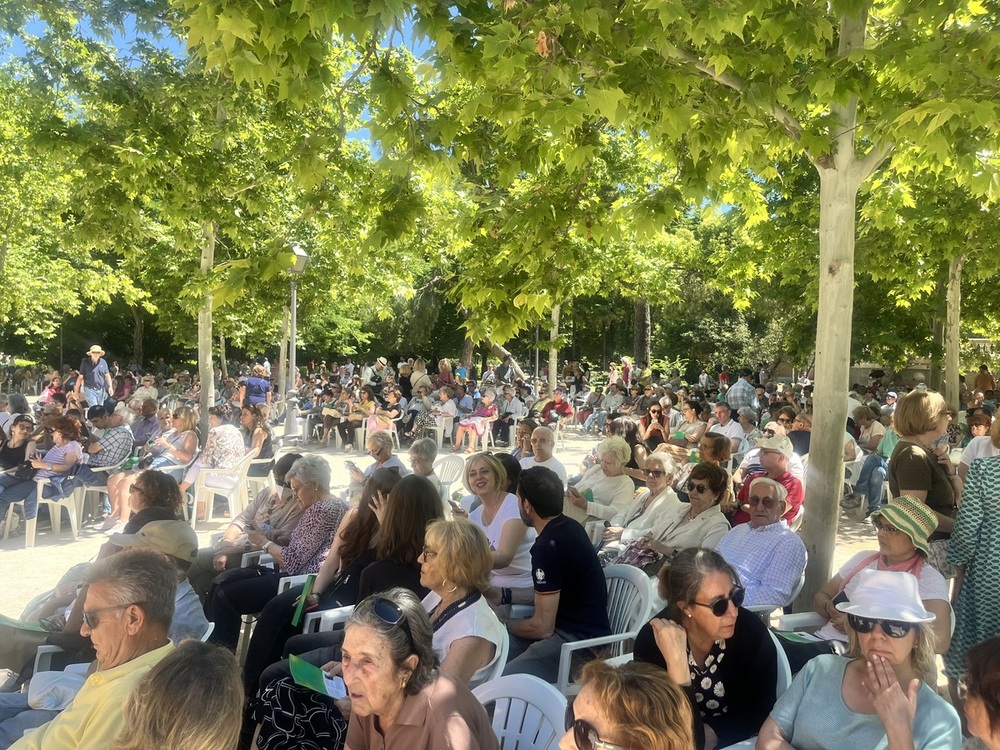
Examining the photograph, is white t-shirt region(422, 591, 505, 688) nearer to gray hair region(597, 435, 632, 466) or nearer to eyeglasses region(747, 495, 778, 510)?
eyeglasses region(747, 495, 778, 510)

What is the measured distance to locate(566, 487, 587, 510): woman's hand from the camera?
6496 millimetres

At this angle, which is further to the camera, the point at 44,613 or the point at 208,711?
the point at 44,613

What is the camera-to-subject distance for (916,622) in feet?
8.34

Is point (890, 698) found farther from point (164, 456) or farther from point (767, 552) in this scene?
point (164, 456)

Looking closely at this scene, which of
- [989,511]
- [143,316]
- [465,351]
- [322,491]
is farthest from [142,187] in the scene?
[143,316]

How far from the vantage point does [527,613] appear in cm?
446

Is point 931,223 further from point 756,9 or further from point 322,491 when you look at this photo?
point 322,491

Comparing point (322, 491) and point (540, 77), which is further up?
point (540, 77)

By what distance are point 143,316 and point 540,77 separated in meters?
42.1

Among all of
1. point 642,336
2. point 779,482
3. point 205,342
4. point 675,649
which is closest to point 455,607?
point 675,649

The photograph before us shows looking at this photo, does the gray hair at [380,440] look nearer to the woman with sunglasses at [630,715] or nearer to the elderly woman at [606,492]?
the elderly woman at [606,492]

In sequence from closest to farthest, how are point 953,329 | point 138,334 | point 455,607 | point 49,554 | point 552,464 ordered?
point 455,607 → point 552,464 → point 49,554 → point 953,329 → point 138,334

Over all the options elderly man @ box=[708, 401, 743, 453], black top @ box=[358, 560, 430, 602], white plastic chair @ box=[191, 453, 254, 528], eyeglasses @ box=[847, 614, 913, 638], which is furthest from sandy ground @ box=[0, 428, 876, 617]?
eyeglasses @ box=[847, 614, 913, 638]

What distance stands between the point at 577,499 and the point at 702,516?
1513 mm
